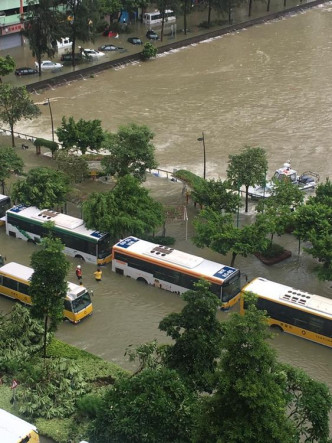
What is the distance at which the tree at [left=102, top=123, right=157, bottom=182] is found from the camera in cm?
3575

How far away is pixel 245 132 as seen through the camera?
47.0 meters

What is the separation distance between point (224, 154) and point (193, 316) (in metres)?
22.8

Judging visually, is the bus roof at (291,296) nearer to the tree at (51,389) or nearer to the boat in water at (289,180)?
the tree at (51,389)

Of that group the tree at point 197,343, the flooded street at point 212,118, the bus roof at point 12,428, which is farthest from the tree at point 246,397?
the flooded street at point 212,118

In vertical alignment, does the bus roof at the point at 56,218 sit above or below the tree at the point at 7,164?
below

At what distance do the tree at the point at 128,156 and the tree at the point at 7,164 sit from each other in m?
4.15

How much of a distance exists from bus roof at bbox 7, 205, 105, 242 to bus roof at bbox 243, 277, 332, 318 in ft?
23.3

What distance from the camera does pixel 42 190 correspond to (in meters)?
33.5

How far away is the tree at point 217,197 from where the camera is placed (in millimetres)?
32344

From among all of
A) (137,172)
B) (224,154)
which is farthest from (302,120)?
(137,172)

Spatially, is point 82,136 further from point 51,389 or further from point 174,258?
point 51,389

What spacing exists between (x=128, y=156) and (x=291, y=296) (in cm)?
1198

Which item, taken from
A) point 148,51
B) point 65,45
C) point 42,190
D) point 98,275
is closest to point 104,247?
point 98,275

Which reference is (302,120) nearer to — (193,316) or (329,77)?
(329,77)
